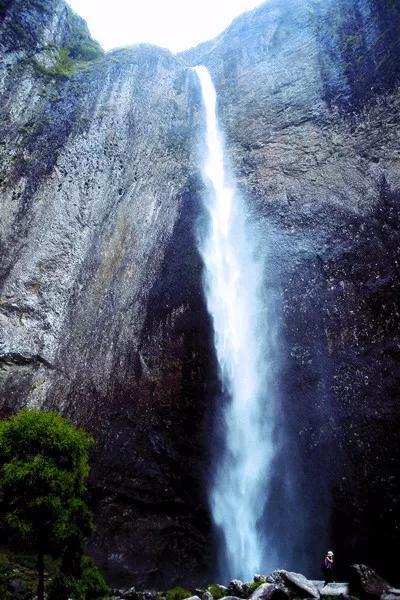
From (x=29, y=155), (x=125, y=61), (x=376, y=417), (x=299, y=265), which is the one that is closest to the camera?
(x=376, y=417)

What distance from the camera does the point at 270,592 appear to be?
27.7ft

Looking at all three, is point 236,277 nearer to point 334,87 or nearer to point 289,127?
point 289,127

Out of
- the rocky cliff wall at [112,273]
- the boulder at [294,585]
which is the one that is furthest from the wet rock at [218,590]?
the rocky cliff wall at [112,273]

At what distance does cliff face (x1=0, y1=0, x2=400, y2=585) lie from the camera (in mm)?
12297

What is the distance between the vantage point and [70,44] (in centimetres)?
2448

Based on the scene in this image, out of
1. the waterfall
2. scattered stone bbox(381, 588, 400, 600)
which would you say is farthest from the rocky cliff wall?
scattered stone bbox(381, 588, 400, 600)

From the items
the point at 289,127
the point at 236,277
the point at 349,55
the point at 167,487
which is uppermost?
the point at 349,55

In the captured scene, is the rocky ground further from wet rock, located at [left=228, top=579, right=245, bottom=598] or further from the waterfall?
the waterfall

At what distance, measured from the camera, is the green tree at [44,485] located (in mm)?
8320

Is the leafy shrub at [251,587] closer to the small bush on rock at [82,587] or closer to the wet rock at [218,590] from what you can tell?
the wet rock at [218,590]

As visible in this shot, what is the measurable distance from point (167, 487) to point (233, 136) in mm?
14984

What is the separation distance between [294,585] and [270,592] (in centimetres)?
72

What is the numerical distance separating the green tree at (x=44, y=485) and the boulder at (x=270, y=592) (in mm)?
3592

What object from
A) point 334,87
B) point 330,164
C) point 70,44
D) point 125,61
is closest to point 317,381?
point 330,164
